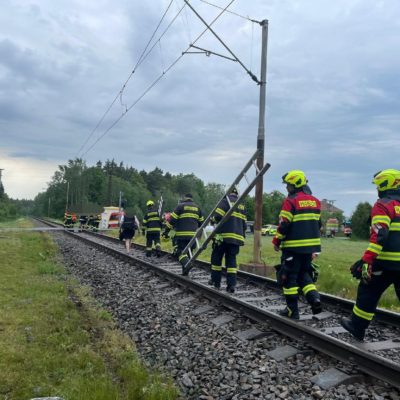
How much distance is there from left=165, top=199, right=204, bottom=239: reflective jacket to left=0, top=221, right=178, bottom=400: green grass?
367cm

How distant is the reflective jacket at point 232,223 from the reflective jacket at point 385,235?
393 centimetres

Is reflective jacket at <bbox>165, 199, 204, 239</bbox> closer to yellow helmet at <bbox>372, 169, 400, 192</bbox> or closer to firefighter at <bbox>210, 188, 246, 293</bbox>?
firefighter at <bbox>210, 188, 246, 293</bbox>

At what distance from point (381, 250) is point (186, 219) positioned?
758 centimetres

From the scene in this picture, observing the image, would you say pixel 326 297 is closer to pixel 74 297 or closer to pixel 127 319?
pixel 127 319

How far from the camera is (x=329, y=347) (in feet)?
17.1

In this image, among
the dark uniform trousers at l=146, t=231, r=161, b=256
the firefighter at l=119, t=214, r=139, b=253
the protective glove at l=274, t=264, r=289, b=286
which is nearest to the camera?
the protective glove at l=274, t=264, r=289, b=286

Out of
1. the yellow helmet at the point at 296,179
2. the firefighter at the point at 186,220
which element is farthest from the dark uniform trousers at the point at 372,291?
the firefighter at the point at 186,220

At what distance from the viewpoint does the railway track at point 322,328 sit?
458 cm

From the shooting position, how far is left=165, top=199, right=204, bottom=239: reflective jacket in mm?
12156

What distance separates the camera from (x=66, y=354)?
5477 mm

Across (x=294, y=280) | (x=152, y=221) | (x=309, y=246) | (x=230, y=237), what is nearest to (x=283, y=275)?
(x=294, y=280)

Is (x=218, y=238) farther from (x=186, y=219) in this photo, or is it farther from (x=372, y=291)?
(x=372, y=291)

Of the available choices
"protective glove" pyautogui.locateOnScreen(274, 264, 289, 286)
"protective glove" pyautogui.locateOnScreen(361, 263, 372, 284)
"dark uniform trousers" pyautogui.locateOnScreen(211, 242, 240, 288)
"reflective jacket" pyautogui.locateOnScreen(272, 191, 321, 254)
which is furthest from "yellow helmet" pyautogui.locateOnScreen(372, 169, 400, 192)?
"dark uniform trousers" pyautogui.locateOnScreen(211, 242, 240, 288)

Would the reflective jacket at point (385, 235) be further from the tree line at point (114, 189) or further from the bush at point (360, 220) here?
the tree line at point (114, 189)
